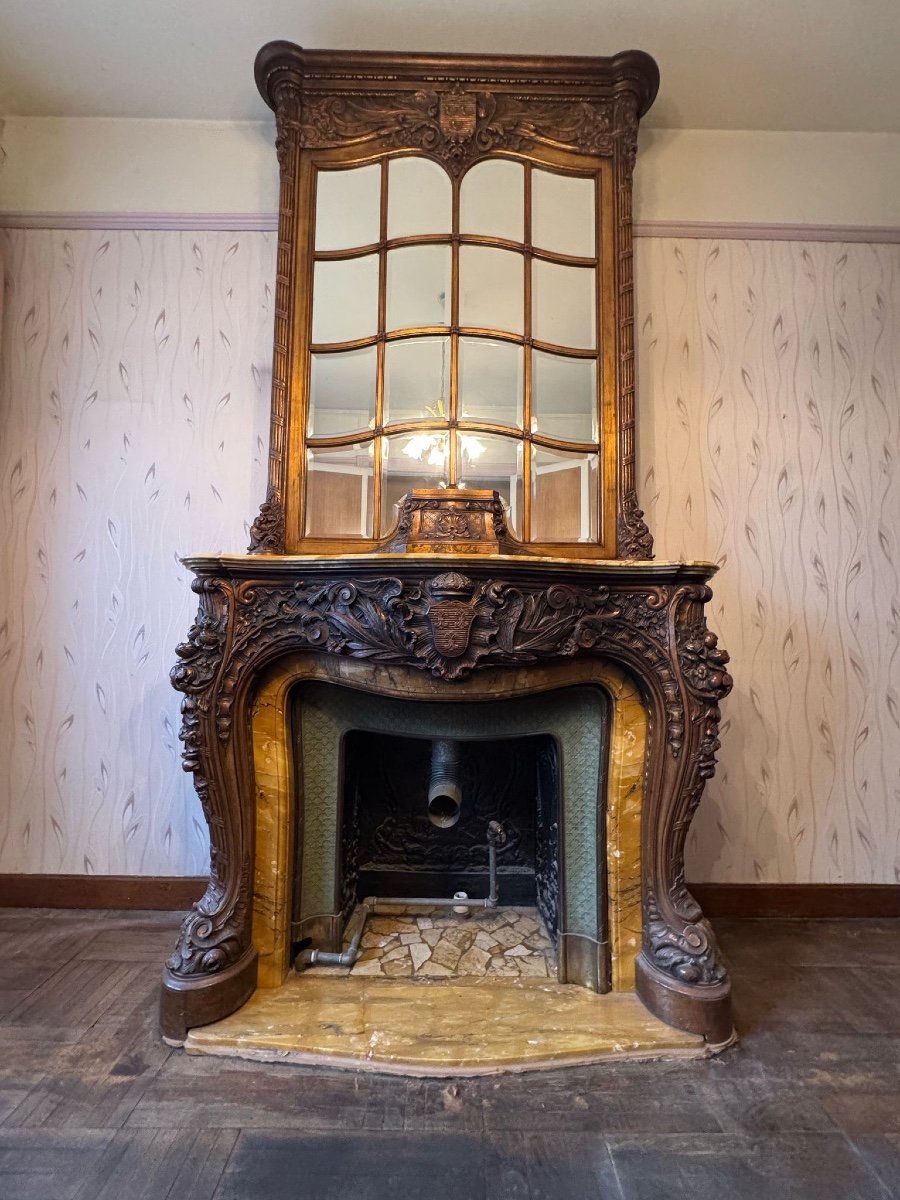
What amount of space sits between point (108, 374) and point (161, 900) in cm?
170

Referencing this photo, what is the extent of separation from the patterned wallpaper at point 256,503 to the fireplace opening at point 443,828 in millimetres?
539

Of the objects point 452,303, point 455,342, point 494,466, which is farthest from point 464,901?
point 452,303

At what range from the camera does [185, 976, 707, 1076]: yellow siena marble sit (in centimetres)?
118

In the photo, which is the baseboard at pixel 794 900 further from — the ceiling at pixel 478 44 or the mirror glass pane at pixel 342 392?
the ceiling at pixel 478 44

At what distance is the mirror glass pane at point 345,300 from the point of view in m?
1.72

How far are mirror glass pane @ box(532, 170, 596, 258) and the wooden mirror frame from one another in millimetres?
40

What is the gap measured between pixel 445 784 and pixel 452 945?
0.47 metres

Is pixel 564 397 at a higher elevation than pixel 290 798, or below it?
higher

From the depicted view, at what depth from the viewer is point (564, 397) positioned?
1.72m

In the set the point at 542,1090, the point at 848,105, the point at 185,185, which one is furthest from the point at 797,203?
the point at 542,1090

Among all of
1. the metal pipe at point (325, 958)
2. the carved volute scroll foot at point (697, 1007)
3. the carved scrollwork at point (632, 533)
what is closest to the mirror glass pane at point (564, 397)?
the carved scrollwork at point (632, 533)

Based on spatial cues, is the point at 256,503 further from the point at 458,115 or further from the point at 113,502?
the point at 458,115

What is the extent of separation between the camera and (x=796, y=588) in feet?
6.13

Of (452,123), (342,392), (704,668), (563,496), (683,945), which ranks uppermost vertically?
(452,123)
